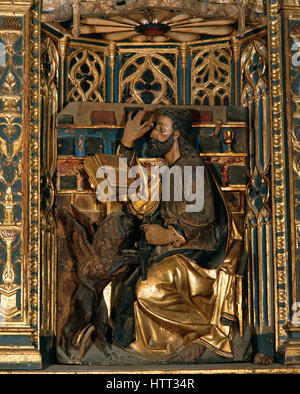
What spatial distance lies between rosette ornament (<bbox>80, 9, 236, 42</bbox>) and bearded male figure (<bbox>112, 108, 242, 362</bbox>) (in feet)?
2.83

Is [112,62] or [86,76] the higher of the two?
[112,62]

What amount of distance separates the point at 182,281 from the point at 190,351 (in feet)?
2.18

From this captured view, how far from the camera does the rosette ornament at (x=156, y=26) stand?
895 centimetres

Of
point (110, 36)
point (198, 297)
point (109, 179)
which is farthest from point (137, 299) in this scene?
point (110, 36)

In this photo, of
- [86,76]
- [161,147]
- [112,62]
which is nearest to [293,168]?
[161,147]

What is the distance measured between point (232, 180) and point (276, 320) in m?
1.54

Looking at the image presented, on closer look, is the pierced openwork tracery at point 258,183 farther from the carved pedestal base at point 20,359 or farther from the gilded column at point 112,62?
the carved pedestal base at point 20,359

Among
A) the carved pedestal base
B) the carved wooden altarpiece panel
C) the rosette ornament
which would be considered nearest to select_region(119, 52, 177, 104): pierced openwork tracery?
the carved wooden altarpiece panel

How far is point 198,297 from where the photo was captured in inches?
348

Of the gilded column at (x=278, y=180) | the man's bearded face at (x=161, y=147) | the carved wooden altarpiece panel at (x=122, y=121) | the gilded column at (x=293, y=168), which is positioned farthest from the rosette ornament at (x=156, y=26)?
the man's bearded face at (x=161, y=147)

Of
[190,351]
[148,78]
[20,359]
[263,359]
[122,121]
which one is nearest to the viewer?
[20,359]

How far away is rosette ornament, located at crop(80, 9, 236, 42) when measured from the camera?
8945mm

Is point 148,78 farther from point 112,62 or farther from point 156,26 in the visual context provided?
point 156,26

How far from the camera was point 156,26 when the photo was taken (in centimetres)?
912
